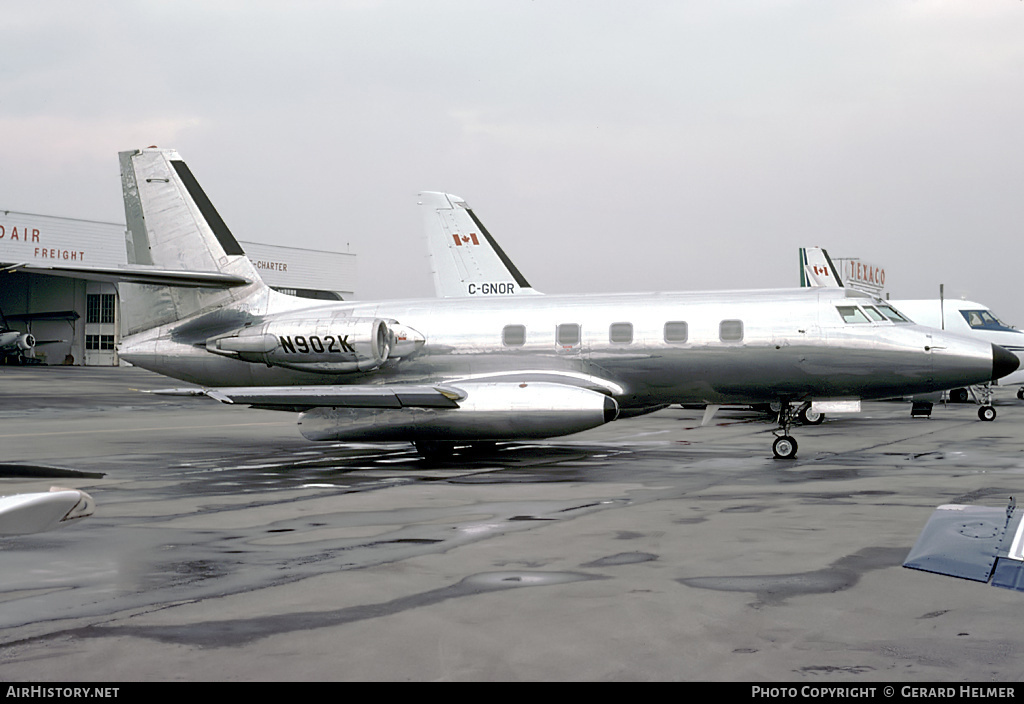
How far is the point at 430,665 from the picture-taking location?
525 centimetres

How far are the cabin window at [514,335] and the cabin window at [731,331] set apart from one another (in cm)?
344

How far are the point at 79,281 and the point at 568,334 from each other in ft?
265

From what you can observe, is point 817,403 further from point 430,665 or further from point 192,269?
point 430,665

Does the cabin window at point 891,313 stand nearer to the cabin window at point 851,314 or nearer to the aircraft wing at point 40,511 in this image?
the cabin window at point 851,314

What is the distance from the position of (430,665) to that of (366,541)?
412cm

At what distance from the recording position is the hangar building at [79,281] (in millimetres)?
71812

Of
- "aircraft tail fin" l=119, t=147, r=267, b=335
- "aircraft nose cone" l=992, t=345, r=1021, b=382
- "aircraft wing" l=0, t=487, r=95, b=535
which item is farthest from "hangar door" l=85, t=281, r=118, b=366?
"aircraft wing" l=0, t=487, r=95, b=535

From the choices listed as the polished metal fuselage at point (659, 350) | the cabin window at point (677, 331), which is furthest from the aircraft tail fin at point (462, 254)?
the cabin window at point (677, 331)

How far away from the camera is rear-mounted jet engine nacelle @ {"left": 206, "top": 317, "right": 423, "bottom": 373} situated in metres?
17.8

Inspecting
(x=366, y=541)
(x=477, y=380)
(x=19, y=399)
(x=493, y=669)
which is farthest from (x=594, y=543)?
(x=19, y=399)

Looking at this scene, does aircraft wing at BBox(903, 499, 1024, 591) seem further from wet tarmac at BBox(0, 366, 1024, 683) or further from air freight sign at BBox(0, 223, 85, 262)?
air freight sign at BBox(0, 223, 85, 262)

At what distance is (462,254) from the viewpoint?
33.6 metres

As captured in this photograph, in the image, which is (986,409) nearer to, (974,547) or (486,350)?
(486,350)

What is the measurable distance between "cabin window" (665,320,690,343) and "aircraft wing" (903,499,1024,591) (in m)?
11.2
